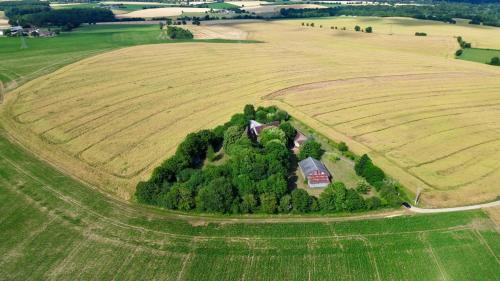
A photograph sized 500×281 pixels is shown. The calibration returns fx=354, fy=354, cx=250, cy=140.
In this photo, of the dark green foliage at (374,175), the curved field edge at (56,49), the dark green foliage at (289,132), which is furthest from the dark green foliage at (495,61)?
the dark green foliage at (374,175)

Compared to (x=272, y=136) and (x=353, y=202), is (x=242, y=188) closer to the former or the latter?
(x=353, y=202)

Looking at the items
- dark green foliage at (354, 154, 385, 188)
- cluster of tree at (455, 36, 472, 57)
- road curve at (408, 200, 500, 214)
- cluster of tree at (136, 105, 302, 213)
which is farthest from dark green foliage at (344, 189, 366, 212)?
cluster of tree at (455, 36, 472, 57)

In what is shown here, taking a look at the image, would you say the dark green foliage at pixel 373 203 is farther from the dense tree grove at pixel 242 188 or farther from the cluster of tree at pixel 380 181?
the cluster of tree at pixel 380 181

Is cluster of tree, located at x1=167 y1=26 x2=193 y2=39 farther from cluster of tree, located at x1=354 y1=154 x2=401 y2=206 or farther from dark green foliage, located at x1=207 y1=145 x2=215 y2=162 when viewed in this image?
cluster of tree, located at x1=354 y1=154 x2=401 y2=206

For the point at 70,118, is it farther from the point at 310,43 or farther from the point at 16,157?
the point at 310,43

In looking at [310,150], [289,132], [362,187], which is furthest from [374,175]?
[289,132]

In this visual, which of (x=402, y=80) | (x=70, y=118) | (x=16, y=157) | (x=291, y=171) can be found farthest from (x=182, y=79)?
(x=402, y=80)
